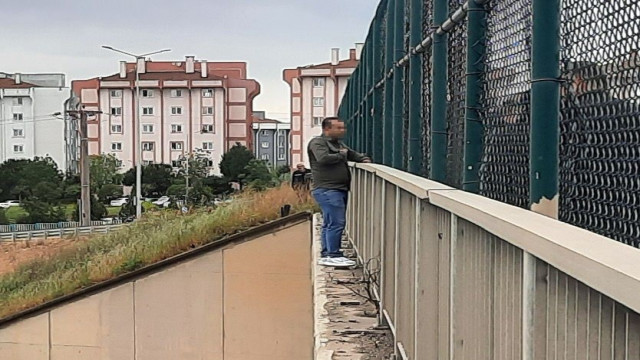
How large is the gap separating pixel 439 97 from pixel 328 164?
9.25 feet

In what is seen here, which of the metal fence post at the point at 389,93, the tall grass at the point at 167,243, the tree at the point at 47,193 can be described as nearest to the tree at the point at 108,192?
the tree at the point at 47,193

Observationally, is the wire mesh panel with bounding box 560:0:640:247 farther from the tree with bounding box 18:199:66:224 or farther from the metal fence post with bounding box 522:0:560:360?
the tree with bounding box 18:199:66:224

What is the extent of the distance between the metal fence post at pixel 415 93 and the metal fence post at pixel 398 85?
116 cm

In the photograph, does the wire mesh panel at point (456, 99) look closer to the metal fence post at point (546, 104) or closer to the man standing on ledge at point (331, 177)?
the metal fence post at point (546, 104)

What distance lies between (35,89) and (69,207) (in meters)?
38.0

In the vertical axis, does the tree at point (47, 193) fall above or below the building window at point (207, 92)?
below

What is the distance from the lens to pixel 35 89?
307 feet

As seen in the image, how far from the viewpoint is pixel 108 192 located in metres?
70.2

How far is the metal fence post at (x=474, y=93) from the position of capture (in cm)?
468

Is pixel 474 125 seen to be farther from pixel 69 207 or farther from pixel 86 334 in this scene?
pixel 69 207

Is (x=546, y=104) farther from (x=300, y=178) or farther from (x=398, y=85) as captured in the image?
(x=300, y=178)

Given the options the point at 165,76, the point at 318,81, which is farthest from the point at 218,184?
the point at 165,76

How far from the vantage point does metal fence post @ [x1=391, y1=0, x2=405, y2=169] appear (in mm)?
8594

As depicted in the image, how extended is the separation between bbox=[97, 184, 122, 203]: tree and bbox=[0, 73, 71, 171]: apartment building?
22493mm
